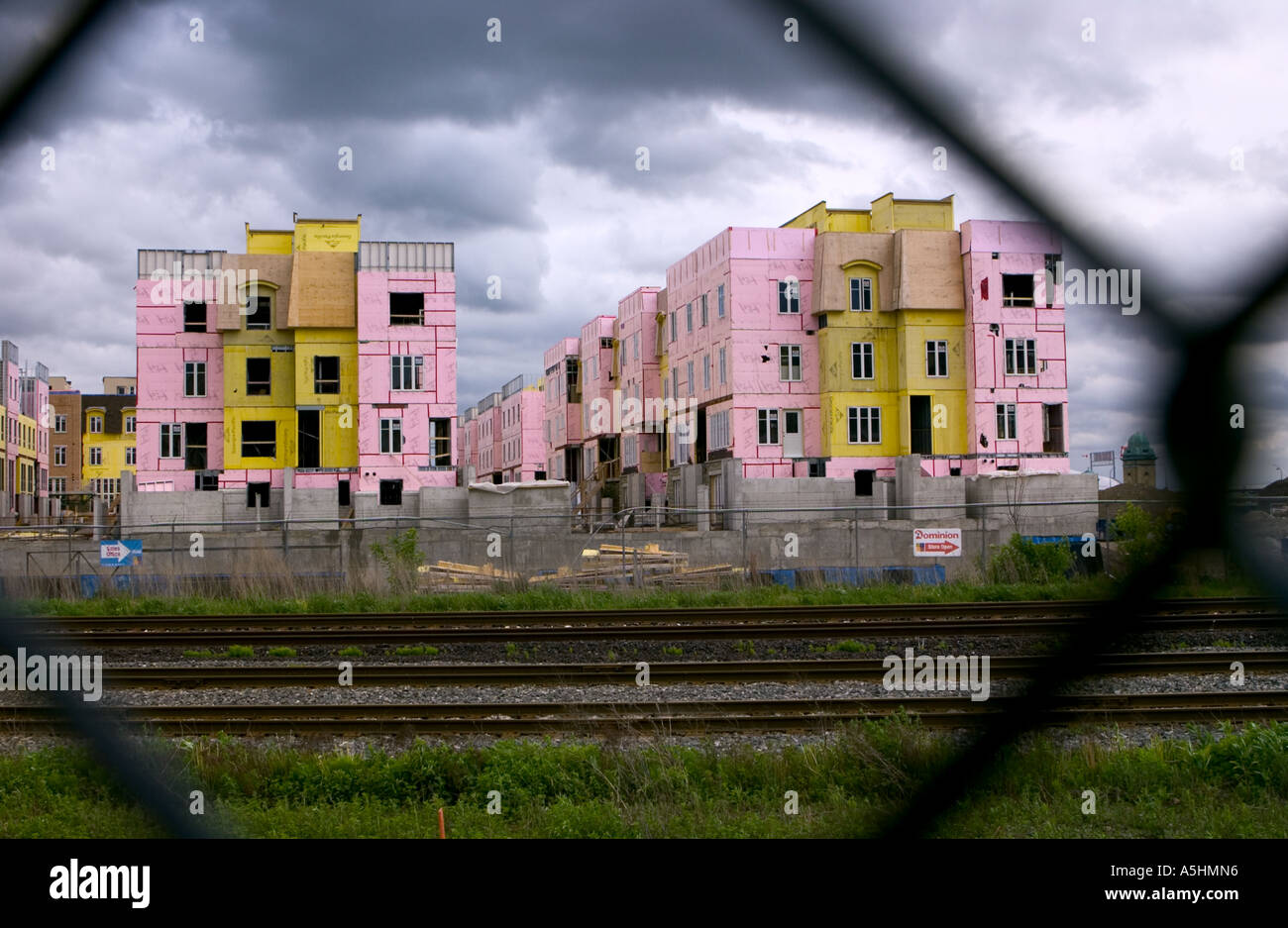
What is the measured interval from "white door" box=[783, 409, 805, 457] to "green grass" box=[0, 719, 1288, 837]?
40726mm

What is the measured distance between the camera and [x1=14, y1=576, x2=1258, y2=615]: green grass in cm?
2156

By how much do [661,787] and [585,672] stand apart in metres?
7.34

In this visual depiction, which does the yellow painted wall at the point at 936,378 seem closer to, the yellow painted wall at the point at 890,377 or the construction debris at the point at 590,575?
the yellow painted wall at the point at 890,377

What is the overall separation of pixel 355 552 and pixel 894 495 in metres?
26.1

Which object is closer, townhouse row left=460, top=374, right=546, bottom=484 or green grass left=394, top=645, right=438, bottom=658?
green grass left=394, top=645, right=438, bottom=658

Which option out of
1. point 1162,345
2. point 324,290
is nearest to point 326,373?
point 324,290

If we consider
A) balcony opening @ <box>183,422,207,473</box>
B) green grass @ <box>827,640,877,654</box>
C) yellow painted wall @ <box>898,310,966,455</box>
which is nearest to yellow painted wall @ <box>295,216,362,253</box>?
balcony opening @ <box>183,422,207,473</box>

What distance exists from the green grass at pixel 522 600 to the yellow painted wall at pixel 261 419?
27.1m

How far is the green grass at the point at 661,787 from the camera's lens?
5.41m

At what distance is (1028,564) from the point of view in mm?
22828

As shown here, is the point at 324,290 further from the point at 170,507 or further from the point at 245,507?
the point at 170,507

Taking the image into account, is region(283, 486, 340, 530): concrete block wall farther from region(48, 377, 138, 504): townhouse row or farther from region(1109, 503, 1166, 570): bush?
region(48, 377, 138, 504): townhouse row

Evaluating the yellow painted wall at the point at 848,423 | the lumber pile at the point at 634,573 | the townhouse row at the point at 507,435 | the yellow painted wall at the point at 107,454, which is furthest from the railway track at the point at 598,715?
the yellow painted wall at the point at 107,454
